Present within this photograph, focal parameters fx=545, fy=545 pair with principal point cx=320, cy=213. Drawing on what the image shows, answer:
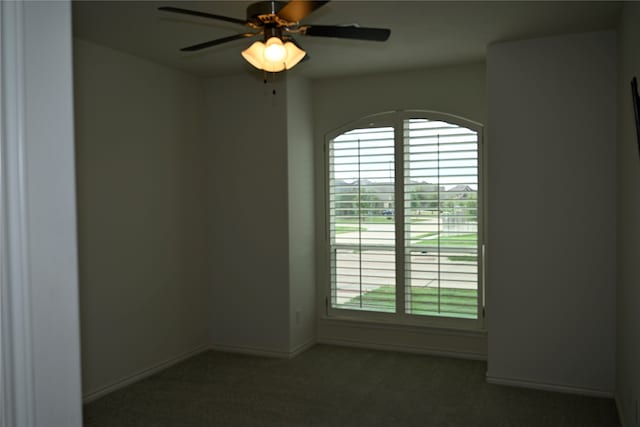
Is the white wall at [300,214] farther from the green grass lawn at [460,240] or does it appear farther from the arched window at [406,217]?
the green grass lawn at [460,240]

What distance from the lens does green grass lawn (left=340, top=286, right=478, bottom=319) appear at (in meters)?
4.91

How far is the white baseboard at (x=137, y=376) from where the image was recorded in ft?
13.2

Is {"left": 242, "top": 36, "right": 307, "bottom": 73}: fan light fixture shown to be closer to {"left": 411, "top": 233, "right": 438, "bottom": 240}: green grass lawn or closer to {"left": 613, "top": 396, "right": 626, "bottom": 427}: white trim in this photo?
{"left": 411, "top": 233, "right": 438, "bottom": 240}: green grass lawn

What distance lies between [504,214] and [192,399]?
8.95 ft

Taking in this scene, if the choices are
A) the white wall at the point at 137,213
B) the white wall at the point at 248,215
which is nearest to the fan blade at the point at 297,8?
the white wall at the point at 137,213

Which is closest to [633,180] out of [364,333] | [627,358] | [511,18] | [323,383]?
[627,358]

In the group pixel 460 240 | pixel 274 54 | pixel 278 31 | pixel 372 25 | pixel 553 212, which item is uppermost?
pixel 372 25

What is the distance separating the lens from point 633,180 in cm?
296

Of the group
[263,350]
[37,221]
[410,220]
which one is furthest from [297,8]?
[263,350]

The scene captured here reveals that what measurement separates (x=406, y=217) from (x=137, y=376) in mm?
2731

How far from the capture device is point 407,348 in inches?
203

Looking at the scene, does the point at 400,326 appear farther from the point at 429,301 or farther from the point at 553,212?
the point at 553,212

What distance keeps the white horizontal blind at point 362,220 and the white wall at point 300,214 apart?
215mm

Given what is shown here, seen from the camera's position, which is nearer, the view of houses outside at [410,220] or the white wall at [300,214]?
the view of houses outside at [410,220]
